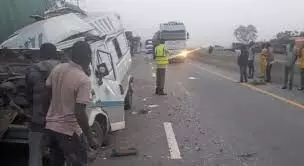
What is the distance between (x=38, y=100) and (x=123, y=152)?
252 cm

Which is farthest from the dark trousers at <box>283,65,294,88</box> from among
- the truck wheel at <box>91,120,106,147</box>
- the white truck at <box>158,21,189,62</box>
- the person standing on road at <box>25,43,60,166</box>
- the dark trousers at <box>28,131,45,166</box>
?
the white truck at <box>158,21,189,62</box>

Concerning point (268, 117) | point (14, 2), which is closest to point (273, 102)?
point (268, 117)

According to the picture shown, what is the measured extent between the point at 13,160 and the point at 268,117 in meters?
6.33

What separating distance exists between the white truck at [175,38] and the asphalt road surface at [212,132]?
2753cm

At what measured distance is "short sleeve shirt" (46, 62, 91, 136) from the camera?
16.3 ft

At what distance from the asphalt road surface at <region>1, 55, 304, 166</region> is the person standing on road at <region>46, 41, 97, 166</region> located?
8.60ft

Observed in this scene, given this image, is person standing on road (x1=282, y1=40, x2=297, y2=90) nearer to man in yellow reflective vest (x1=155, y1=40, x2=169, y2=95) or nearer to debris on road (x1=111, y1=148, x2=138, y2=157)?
man in yellow reflective vest (x1=155, y1=40, x2=169, y2=95)

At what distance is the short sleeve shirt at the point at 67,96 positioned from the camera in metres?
4.96

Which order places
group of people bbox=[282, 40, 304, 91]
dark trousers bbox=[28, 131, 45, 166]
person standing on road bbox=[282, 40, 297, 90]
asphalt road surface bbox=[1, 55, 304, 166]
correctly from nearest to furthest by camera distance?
dark trousers bbox=[28, 131, 45, 166] → asphalt road surface bbox=[1, 55, 304, 166] → group of people bbox=[282, 40, 304, 91] → person standing on road bbox=[282, 40, 297, 90]

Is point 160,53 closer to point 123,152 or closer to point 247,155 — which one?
point 123,152

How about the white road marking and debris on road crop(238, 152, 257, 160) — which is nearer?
debris on road crop(238, 152, 257, 160)

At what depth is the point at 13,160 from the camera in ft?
25.6

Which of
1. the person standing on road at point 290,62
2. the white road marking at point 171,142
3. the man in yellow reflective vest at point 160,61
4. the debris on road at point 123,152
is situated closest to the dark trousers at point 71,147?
the debris on road at point 123,152

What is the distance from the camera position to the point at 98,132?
8.17 m
